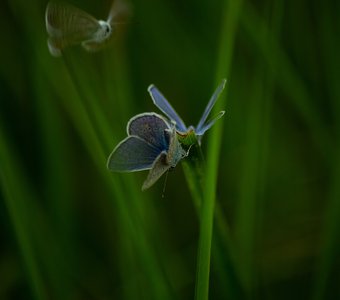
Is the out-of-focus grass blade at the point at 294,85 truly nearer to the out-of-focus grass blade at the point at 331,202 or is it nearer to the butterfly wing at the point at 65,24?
the out-of-focus grass blade at the point at 331,202

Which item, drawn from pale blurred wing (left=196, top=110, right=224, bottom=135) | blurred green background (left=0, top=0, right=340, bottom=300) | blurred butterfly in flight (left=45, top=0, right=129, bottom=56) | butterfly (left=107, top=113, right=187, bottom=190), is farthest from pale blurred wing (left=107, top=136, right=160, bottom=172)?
blurred green background (left=0, top=0, right=340, bottom=300)

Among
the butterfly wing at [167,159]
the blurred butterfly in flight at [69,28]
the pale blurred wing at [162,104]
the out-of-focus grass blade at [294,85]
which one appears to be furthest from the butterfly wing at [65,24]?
the out-of-focus grass blade at [294,85]

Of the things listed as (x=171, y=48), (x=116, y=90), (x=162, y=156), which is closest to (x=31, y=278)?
(x=162, y=156)

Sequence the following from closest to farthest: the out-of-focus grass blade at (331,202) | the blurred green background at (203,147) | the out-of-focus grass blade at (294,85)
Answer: the out-of-focus grass blade at (331,202)
the blurred green background at (203,147)
the out-of-focus grass blade at (294,85)

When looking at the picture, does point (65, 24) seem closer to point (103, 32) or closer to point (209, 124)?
point (103, 32)

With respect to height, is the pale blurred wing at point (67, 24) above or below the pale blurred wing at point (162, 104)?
above

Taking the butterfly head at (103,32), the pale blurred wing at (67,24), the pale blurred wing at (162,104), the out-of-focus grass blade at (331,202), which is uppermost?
the pale blurred wing at (67,24)

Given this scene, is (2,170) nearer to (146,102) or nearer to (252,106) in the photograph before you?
(252,106)

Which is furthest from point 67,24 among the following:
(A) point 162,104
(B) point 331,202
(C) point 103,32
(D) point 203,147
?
(D) point 203,147
